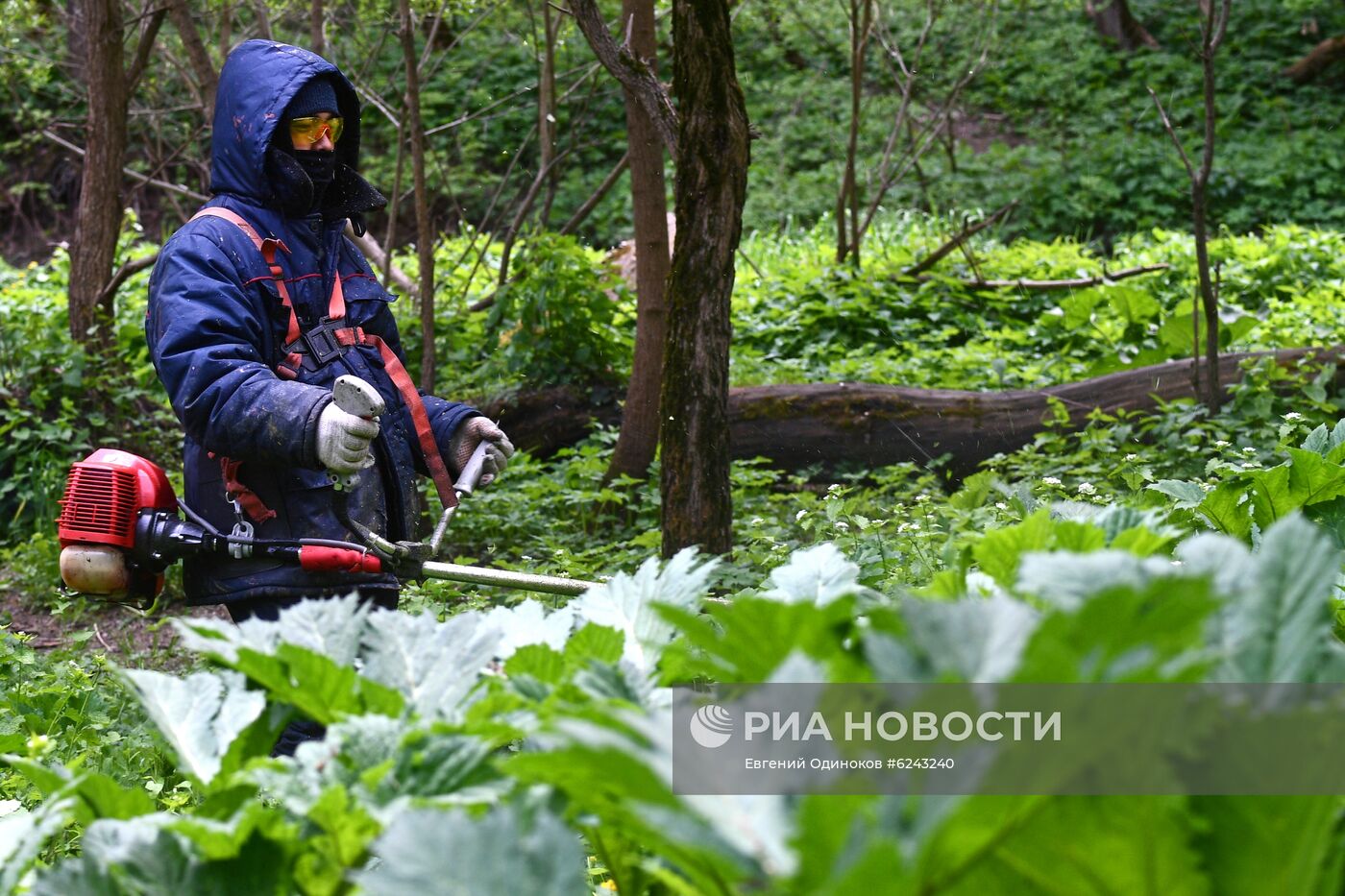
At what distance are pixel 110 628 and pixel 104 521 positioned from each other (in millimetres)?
2966

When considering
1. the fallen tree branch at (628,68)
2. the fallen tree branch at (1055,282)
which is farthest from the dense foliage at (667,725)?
the fallen tree branch at (1055,282)

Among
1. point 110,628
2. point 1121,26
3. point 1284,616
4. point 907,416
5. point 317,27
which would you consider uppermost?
point 1121,26

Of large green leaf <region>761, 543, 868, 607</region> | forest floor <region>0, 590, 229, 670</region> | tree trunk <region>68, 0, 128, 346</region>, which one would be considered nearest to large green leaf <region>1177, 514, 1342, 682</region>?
large green leaf <region>761, 543, 868, 607</region>

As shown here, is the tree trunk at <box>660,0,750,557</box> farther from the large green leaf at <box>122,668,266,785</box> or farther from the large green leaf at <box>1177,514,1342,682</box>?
the large green leaf at <box>1177,514,1342,682</box>

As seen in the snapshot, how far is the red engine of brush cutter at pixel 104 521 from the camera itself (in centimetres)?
327

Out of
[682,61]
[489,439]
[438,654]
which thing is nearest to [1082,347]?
[682,61]

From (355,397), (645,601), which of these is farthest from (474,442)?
(645,601)

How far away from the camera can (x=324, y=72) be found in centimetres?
366

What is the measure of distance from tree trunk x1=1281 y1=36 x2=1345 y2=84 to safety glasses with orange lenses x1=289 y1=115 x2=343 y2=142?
1568 centimetres

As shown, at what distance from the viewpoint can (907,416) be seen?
22.4 ft

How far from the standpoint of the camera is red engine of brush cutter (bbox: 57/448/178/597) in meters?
3.27

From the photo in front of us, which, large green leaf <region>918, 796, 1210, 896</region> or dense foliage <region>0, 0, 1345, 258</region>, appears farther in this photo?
dense foliage <region>0, 0, 1345, 258</region>

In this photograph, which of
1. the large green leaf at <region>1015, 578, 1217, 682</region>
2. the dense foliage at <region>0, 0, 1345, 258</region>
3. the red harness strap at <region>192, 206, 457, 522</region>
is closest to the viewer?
the large green leaf at <region>1015, 578, 1217, 682</region>

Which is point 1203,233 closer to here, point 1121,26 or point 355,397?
point 355,397
